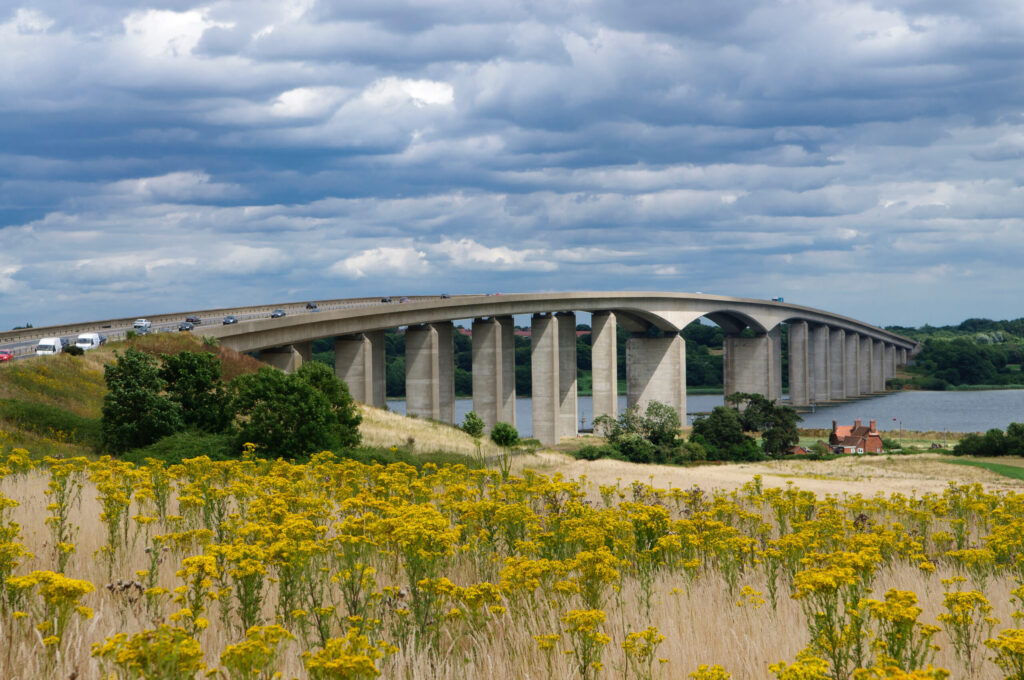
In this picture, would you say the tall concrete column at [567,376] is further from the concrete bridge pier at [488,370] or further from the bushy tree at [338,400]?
the bushy tree at [338,400]

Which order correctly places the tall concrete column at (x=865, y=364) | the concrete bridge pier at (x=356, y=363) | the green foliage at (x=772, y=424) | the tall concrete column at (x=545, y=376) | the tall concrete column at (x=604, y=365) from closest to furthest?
the concrete bridge pier at (x=356, y=363)
the green foliage at (x=772, y=424)
the tall concrete column at (x=545, y=376)
the tall concrete column at (x=604, y=365)
the tall concrete column at (x=865, y=364)

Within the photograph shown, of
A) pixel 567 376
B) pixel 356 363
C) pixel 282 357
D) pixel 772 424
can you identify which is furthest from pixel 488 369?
pixel 772 424

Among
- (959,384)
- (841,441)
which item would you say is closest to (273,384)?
(841,441)

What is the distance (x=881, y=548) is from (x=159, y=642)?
9.41 m

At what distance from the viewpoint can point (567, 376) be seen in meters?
95.1

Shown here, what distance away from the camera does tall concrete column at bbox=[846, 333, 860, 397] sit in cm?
17575

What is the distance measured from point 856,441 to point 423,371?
39.9 metres

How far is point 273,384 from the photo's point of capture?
31.4m

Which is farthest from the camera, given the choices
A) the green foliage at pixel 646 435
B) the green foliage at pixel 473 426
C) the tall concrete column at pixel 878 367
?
the tall concrete column at pixel 878 367

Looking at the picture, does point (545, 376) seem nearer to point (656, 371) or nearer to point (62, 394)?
point (656, 371)

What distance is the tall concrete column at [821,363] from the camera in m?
162

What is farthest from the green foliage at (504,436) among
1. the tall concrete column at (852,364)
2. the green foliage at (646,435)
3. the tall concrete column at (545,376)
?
the tall concrete column at (852,364)

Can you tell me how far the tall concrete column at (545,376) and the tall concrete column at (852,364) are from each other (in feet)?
344

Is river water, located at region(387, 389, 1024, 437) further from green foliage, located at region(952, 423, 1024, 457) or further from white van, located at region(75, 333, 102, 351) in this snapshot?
white van, located at region(75, 333, 102, 351)
